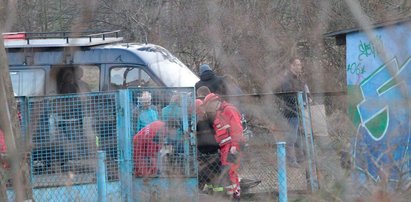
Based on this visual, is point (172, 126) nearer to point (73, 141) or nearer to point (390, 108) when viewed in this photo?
point (73, 141)

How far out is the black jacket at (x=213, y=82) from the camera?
6.85 meters

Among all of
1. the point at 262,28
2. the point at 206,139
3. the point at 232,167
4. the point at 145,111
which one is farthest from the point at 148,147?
the point at 262,28

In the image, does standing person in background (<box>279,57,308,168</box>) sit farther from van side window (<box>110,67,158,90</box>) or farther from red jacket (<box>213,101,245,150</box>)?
van side window (<box>110,67,158,90</box>)

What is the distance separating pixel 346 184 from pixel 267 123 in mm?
758

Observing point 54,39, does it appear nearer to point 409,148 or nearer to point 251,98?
point 251,98

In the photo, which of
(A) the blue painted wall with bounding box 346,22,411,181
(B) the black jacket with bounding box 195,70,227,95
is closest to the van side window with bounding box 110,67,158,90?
(B) the black jacket with bounding box 195,70,227,95

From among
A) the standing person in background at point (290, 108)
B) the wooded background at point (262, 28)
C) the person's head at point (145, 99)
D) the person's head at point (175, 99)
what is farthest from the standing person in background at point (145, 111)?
the wooded background at point (262, 28)

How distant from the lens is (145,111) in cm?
841

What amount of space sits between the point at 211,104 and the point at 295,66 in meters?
2.17

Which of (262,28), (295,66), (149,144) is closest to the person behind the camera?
(262,28)

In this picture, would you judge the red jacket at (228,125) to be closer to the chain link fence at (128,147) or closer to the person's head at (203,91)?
the chain link fence at (128,147)

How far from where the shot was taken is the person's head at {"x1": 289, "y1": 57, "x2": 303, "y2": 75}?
4.91 meters

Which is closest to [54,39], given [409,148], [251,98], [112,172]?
Answer: [112,172]

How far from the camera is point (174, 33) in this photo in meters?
7.35
